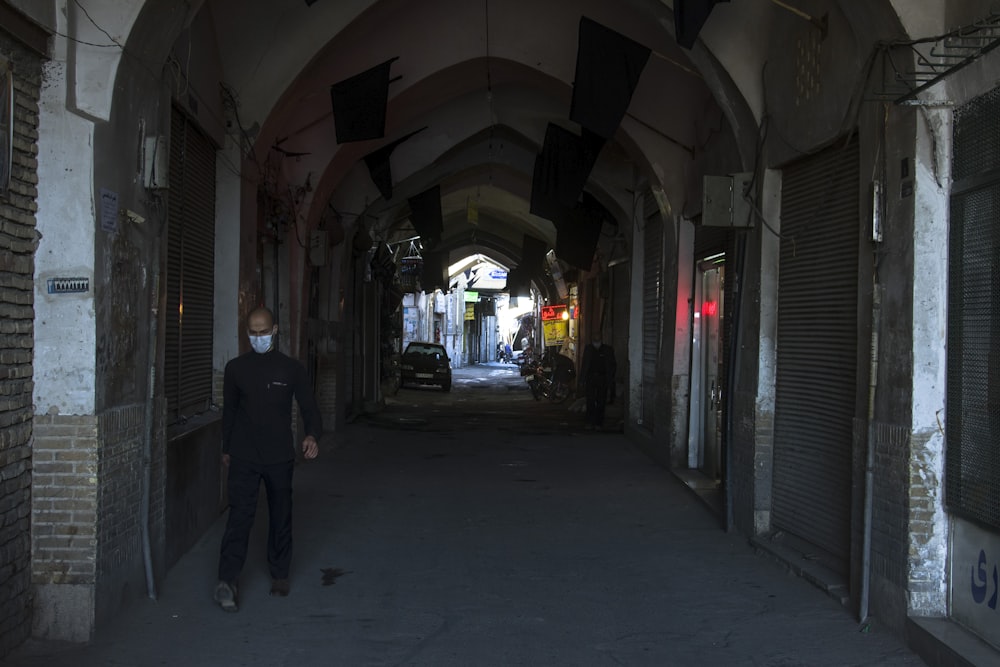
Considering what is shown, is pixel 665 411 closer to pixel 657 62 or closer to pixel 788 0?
pixel 657 62

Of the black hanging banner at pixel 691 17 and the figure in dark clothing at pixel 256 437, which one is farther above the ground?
the black hanging banner at pixel 691 17

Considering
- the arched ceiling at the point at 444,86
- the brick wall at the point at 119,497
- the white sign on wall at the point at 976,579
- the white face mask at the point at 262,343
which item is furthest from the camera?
the arched ceiling at the point at 444,86

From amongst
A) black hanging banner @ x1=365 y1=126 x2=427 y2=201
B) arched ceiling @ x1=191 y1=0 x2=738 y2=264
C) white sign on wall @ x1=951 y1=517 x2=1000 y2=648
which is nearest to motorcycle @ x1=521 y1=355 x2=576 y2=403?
arched ceiling @ x1=191 y1=0 x2=738 y2=264

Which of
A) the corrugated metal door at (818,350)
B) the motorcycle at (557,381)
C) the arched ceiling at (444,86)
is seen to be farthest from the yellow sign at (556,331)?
the corrugated metal door at (818,350)

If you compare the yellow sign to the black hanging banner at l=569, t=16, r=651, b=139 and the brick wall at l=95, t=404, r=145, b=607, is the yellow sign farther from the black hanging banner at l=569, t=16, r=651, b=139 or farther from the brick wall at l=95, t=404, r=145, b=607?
the brick wall at l=95, t=404, r=145, b=607

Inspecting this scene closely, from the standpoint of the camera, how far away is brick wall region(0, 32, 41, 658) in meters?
4.24

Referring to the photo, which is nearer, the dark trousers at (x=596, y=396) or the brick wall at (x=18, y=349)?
the brick wall at (x=18, y=349)

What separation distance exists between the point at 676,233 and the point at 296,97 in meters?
4.56

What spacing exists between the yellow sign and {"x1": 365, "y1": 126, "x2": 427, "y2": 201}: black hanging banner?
45.0 ft

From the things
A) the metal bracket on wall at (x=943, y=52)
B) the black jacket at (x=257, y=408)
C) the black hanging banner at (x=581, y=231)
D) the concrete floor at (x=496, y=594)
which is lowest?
the concrete floor at (x=496, y=594)

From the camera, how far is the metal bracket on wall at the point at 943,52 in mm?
4250

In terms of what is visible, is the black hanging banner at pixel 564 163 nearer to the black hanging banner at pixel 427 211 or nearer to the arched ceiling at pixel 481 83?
the arched ceiling at pixel 481 83

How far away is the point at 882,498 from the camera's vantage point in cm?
502

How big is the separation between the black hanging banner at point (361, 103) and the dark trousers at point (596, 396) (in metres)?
6.23
